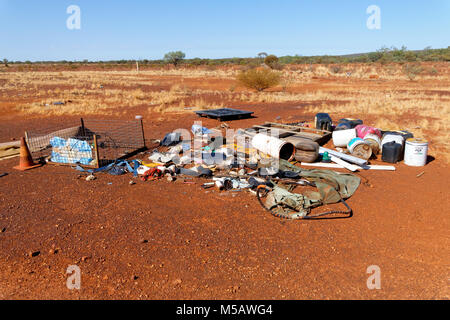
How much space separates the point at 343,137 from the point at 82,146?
6.45 meters

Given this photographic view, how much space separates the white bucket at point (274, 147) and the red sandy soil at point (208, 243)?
5.51 feet

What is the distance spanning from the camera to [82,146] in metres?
7.37

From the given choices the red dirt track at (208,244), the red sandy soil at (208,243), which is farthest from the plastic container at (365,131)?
the red dirt track at (208,244)

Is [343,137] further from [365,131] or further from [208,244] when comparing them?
[208,244]

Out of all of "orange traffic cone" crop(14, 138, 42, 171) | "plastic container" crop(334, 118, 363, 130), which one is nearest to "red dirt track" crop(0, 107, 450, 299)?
"orange traffic cone" crop(14, 138, 42, 171)

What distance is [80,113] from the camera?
50.1ft

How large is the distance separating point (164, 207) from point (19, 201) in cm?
261

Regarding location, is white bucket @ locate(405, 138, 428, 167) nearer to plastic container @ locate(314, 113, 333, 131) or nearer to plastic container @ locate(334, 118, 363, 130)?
plastic container @ locate(334, 118, 363, 130)

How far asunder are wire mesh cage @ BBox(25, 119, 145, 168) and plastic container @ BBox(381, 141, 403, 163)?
19.8ft

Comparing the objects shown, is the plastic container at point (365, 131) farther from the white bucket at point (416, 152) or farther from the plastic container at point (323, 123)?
the plastic container at point (323, 123)

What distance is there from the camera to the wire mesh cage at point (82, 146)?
7.37 meters
